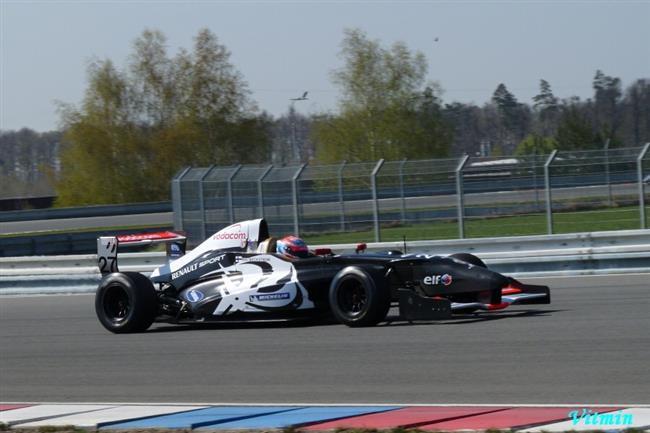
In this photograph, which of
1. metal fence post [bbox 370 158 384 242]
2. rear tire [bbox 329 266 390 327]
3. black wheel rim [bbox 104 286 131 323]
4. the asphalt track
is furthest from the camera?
metal fence post [bbox 370 158 384 242]

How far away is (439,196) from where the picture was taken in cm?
1997

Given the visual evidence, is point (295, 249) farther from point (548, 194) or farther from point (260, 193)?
point (260, 193)

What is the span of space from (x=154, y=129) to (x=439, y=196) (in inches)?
1373

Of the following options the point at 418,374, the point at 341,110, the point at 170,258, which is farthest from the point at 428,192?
the point at 341,110

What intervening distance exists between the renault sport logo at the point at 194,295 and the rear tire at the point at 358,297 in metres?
1.69

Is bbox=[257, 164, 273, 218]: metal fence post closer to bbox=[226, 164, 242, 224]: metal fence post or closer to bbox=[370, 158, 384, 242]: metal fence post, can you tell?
bbox=[226, 164, 242, 224]: metal fence post

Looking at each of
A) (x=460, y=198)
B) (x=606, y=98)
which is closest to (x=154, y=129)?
(x=460, y=198)

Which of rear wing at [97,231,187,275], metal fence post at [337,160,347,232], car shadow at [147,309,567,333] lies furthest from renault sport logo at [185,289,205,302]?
metal fence post at [337,160,347,232]

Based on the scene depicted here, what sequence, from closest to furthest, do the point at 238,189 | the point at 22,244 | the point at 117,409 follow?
the point at 117,409
the point at 238,189
the point at 22,244

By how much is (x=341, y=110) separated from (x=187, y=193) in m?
26.5

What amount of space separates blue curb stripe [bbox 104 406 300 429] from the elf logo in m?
3.61

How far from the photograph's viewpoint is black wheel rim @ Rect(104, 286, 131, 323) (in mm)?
11945

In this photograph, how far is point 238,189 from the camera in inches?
867

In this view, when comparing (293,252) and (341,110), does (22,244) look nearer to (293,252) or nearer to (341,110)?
(293,252)
